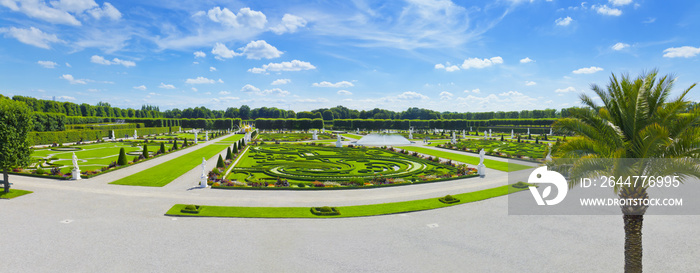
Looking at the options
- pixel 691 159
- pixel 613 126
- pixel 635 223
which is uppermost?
pixel 613 126

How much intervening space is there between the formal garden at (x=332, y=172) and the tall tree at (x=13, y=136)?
1100 cm

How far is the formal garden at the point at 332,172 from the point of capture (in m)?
22.8

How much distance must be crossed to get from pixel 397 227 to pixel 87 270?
36.3 ft

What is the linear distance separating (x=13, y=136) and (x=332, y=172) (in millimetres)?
20346

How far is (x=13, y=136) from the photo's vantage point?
64.5ft

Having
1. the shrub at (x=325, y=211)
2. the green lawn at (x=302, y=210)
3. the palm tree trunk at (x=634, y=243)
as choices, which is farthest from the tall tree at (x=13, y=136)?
the palm tree trunk at (x=634, y=243)

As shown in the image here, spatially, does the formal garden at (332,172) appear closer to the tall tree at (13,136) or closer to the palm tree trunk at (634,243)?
the tall tree at (13,136)

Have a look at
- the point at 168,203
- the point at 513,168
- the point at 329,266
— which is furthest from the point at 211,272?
the point at 513,168

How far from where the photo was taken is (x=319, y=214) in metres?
16.0

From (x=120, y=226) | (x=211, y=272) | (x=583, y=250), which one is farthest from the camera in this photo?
(x=120, y=226)

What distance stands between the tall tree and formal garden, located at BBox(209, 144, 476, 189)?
11004 millimetres

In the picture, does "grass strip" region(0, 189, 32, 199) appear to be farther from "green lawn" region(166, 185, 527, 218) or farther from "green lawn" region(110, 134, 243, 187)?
"green lawn" region(166, 185, 527, 218)

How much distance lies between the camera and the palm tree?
8555mm

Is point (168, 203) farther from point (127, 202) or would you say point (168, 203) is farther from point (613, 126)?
point (613, 126)
